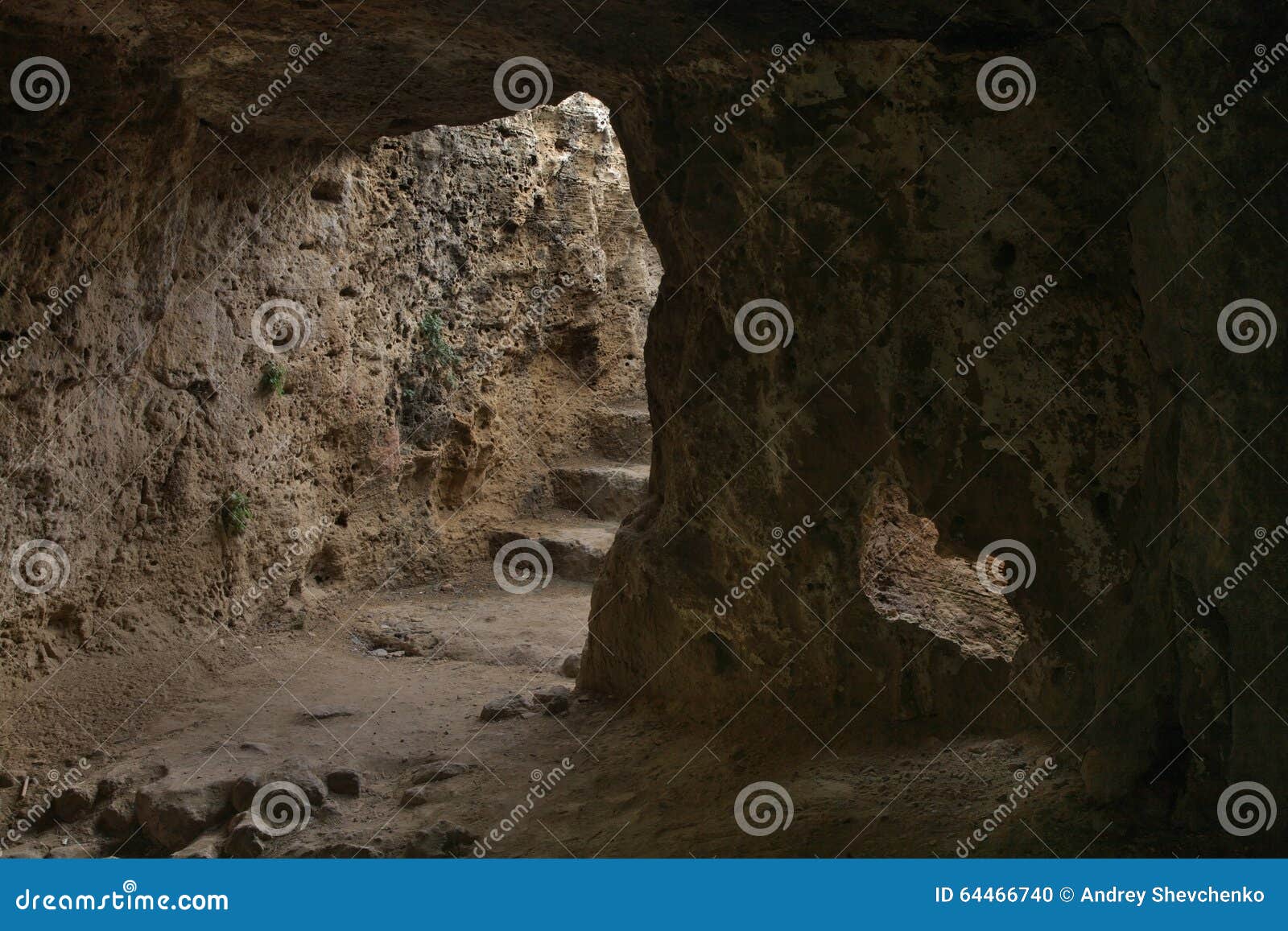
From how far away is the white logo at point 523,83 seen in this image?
211 inches

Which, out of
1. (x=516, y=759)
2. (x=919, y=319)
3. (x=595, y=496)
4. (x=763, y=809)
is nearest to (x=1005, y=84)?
(x=919, y=319)

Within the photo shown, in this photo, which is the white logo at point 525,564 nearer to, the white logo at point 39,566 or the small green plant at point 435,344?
the small green plant at point 435,344

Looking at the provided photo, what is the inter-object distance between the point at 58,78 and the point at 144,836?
3372 mm

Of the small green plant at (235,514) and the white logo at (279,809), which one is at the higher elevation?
the small green plant at (235,514)

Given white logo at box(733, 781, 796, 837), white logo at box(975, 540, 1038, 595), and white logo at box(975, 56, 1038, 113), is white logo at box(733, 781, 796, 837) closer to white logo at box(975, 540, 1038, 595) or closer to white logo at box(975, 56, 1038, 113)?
white logo at box(975, 540, 1038, 595)

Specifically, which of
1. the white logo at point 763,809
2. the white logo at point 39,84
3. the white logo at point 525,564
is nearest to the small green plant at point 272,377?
the white logo at point 39,84

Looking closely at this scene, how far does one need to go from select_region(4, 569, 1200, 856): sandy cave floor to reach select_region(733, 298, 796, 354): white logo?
1.57 metres

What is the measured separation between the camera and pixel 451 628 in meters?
8.09

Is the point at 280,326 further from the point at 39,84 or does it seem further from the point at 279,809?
the point at 279,809

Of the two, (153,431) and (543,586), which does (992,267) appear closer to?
(153,431)

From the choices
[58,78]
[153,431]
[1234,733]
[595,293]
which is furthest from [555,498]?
[1234,733]

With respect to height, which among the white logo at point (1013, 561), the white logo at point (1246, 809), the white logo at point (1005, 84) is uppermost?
the white logo at point (1005, 84)

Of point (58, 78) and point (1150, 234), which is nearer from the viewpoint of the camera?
point (1150, 234)

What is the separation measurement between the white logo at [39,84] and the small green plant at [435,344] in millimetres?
3598
